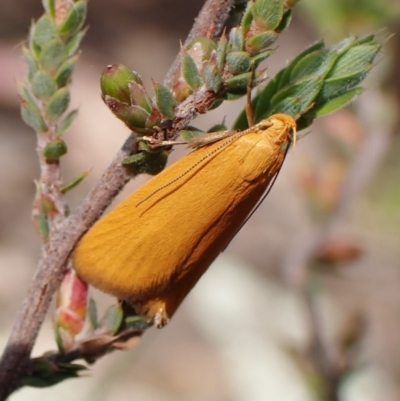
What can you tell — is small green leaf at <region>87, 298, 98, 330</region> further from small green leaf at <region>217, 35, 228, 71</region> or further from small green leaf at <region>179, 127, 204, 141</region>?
small green leaf at <region>217, 35, 228, 71</region>

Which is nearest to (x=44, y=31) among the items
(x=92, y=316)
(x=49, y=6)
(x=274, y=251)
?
(x=49, y=6)

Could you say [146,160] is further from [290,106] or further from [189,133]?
[290,106]

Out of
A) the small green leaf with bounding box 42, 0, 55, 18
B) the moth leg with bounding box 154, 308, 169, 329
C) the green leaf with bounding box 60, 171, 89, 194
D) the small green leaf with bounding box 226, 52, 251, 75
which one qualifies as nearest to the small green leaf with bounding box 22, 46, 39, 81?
the small green leaf with bounding box 42, 0, 55, 18

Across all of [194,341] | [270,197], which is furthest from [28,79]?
[270,197]

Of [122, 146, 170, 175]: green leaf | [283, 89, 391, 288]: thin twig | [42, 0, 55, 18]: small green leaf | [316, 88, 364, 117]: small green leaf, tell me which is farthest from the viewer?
[283, 89, 391, 288]: thin twig

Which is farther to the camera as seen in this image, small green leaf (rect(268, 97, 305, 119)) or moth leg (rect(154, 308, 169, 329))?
moth leg (rect(154, 308, 169, 329))

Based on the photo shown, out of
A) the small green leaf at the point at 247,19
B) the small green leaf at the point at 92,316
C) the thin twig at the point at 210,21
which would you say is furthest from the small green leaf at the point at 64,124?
the small green leaf at the point at 247,19

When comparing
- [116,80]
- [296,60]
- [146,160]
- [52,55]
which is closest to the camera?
[116,80]
